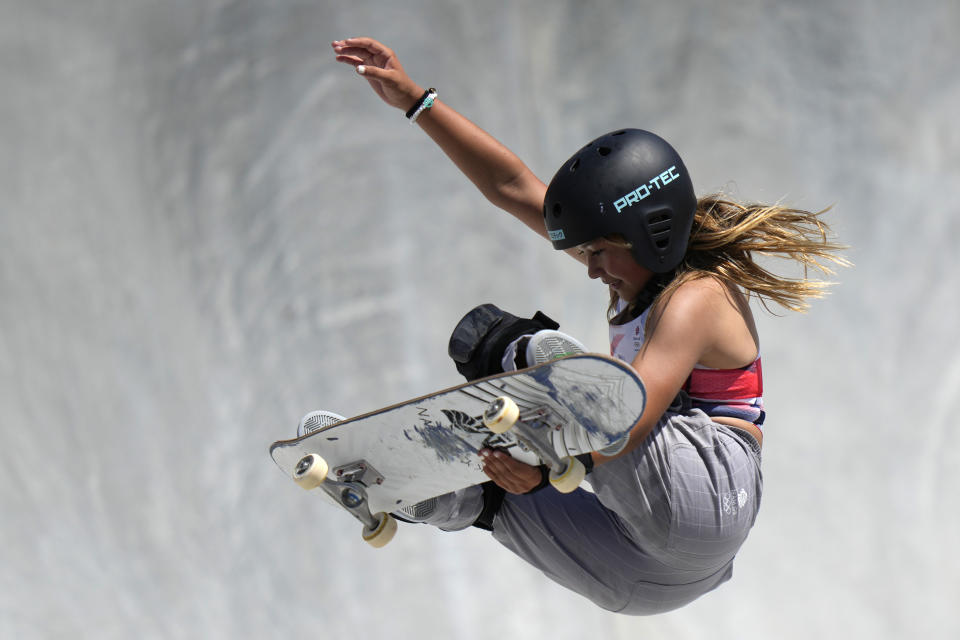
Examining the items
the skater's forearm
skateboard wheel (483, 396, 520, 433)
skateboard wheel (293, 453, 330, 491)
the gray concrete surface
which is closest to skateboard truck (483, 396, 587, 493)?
skateboard wheel (483, 396, 520, 433)

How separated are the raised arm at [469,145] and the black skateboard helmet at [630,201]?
0.40 metres

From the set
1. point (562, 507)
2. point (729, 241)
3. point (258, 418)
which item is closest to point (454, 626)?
point (258, 418)

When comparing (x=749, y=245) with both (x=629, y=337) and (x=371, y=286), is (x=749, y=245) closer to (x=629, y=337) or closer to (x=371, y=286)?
(x=629, y=337)

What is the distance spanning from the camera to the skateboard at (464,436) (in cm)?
150

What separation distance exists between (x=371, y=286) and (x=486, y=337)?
228 centimetres

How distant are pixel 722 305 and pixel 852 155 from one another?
10.2 feet

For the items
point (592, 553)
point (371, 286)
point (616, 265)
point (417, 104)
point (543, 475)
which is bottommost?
point (592, 553)

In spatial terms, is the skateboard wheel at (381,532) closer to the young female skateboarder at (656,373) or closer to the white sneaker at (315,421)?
the young female skateboarder at (656,373)

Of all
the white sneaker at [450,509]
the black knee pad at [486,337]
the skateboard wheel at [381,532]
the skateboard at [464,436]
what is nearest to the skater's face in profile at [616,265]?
the black knee pad at [486,337]

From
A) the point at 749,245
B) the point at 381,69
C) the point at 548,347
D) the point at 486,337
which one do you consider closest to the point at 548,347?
the point at 548,347

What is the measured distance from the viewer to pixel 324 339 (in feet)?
12.5

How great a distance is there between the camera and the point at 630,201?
1807 millimetres

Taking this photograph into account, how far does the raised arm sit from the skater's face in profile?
15.8 inches

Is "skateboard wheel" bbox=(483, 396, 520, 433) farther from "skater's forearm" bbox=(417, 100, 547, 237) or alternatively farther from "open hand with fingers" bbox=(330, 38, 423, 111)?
"open hand with fingers" bbox=(330, 38, 423, 111)
